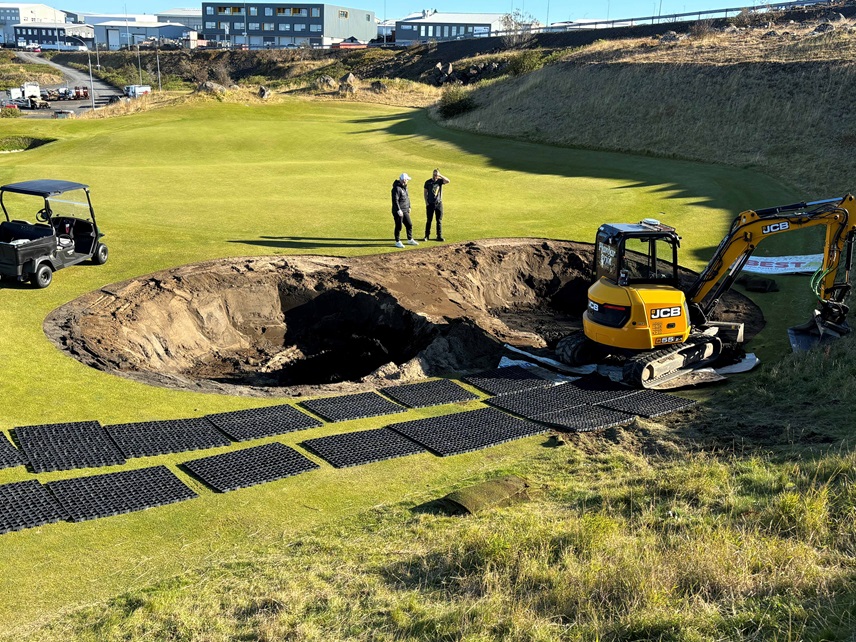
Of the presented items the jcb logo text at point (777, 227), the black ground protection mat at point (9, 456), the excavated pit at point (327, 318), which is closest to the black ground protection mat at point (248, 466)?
the black ground protection mat at point (9, 456)

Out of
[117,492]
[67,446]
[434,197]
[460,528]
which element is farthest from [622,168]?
[117,492]

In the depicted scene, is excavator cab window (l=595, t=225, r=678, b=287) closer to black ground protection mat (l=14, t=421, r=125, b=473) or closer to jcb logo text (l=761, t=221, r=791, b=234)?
jcb logo text (l=761, t=221, r=791, b=234)

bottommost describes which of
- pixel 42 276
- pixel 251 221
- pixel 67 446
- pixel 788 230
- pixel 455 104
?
pixel 67 446

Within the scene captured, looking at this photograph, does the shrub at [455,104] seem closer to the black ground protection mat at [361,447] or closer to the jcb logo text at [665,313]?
the jcb logo text at [665,313]

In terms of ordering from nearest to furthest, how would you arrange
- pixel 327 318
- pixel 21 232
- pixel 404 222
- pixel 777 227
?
1. pixel 777 227
2. pixel 21 232
3. pixel 327 318
4. pixel 404 222

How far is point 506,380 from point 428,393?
1.71m

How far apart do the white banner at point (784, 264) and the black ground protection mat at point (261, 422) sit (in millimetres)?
14758

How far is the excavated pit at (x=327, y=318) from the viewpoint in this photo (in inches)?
630

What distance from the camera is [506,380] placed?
14.9 meters

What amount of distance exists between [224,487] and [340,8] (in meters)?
163

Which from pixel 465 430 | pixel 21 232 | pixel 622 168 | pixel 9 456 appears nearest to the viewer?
pixel 9 456

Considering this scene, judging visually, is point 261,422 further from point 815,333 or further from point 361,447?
→ point 815,333

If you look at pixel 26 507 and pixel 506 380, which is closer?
pixel 26 507

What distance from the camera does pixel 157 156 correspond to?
39656 millimetres
